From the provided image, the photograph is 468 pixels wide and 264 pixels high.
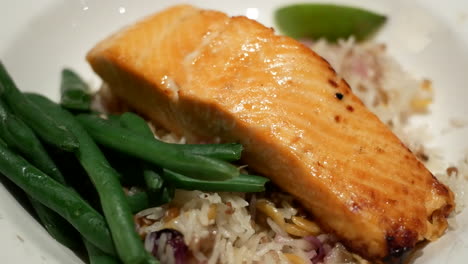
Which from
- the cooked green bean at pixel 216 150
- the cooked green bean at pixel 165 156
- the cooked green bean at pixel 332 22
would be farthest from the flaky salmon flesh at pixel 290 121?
the cooked green bean at pixel 332 22

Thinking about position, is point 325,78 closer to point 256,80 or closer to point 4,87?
point 256,80

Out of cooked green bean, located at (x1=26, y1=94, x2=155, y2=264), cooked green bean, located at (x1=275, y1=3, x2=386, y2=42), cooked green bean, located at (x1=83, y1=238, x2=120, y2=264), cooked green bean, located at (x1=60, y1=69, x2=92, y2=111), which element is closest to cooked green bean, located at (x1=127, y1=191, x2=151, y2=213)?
cooked green bean, located at (x1=26, y1=94, x2=155, y2=264)

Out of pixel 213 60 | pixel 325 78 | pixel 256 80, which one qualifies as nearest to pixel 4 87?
pixel 213 60

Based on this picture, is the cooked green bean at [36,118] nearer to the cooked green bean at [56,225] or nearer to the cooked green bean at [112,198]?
the cooked green bean at [112,198]

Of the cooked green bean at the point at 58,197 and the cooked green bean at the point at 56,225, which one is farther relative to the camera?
the cooked green bean at the point at 56,225

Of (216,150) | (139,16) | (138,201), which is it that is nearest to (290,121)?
(216,150)

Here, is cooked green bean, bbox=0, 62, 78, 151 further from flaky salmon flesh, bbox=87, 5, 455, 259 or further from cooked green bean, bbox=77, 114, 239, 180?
flaky salmon flesh, bbox=87, 5, 455, 259
